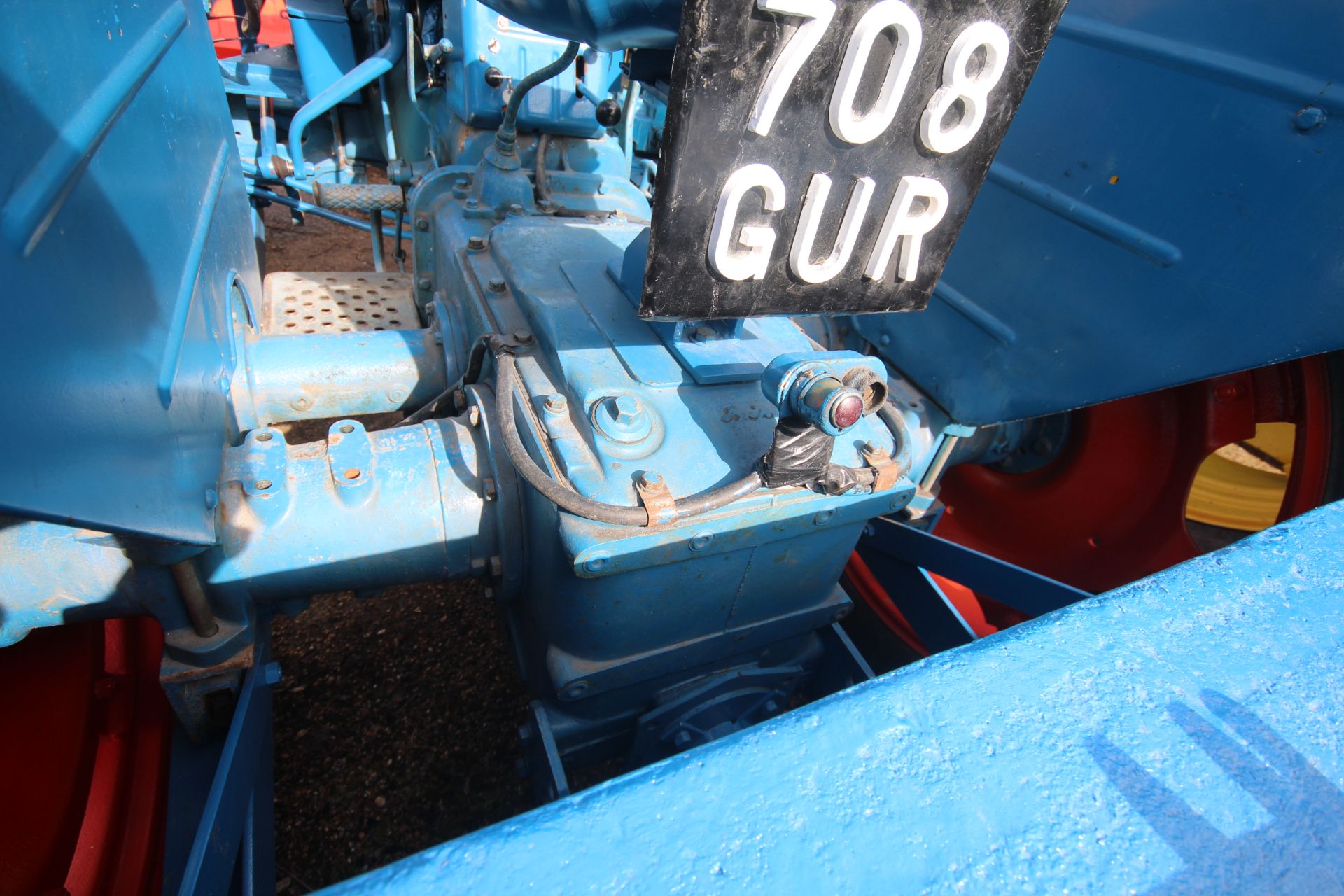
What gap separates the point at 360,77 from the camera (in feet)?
8.87

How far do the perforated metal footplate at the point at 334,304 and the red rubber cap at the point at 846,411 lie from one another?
5.64 feet

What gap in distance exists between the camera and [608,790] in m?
0.49

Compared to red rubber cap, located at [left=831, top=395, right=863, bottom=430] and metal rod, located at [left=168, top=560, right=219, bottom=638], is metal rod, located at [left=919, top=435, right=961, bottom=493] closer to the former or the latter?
red rubber cap, located at [left=831, top=395, right=863, bottom=430]

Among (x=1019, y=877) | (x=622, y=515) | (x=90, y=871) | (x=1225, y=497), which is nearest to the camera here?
(x=1019, y=877)

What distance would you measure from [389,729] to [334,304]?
4.70 ft

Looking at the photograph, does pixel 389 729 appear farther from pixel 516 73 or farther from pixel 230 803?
pixel 516 73

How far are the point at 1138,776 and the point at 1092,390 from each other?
1.15m

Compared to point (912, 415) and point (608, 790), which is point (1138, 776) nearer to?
point (608, 790)

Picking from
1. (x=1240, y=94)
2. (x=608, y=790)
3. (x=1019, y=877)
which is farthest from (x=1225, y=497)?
(x=608, y=790)

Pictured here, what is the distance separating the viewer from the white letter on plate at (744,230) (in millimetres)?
821

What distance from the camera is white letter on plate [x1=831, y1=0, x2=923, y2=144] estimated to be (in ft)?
2.47

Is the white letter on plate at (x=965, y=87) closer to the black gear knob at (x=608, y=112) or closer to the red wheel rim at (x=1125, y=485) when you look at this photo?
the red wheel rim at (x=1125, y=485)

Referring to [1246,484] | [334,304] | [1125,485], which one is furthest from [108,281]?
[1246,484]

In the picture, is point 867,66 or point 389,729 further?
point 389,729
